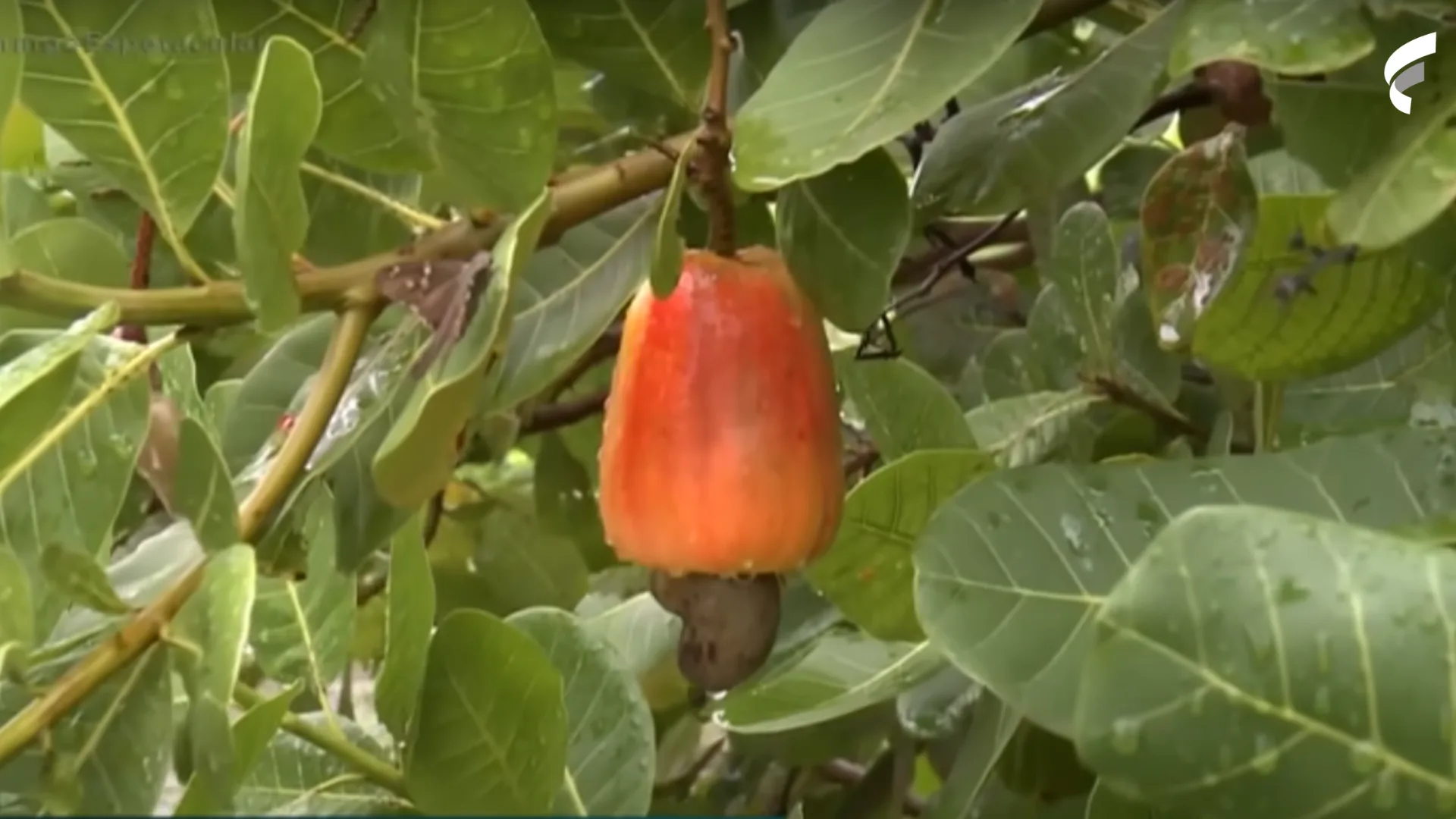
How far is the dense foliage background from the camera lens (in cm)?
36

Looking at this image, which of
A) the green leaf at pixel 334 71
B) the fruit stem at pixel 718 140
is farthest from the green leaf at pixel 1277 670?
the green leaf at pixel 334 71

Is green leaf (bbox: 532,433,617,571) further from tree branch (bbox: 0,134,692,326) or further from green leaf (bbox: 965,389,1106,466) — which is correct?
tree branch (bbox: 0,134,692,326)

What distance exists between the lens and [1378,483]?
480 millimetres

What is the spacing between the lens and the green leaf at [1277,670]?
35 centimetres

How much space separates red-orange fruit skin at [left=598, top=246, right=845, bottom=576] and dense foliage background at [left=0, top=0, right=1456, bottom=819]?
26mm

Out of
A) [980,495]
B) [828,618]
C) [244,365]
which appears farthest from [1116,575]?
[244,365]

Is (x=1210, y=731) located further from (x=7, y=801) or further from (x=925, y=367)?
(x=925, y=367)

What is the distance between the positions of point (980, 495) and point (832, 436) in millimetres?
54

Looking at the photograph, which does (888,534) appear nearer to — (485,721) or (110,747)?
(485,721)

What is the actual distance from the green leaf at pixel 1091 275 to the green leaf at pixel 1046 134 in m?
0.11

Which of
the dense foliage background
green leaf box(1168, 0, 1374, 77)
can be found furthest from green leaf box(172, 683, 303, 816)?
green leaf box(1168, 0, 1374, 77)

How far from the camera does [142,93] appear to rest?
0.48 m

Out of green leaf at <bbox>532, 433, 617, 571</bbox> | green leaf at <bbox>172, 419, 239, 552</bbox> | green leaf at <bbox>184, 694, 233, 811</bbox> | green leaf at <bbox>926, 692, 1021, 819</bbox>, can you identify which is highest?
green leaf at <bbox>172, 419, 239, 552</bbox>

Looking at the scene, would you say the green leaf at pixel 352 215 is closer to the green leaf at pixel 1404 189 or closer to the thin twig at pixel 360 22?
the thin twig at pixel 360 22
